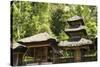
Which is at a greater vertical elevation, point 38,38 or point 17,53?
point 38,38

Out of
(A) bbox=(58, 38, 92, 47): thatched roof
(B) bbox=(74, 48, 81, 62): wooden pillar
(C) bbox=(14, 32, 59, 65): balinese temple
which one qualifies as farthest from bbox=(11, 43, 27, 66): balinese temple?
(B) bbox=(74, 48, 81, 62): wooden pillar

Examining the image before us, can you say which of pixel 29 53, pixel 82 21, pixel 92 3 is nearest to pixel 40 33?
pixel 29 53

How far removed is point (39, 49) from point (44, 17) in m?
0.36

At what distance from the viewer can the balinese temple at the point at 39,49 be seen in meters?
2.20

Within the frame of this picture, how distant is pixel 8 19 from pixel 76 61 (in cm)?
92

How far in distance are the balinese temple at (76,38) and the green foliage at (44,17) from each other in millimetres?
52

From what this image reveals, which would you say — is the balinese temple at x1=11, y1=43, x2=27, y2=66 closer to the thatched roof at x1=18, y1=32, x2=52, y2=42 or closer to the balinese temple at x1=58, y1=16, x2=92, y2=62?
the thatched roof at x1=18, y1=32, x2=52, y2=42

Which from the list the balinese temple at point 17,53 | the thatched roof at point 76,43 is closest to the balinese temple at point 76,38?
the thatched roof at point 76,43

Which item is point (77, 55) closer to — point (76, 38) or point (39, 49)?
point (76, 38)

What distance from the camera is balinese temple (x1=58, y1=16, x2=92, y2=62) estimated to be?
7.80ft

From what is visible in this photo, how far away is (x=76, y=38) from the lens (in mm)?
2410

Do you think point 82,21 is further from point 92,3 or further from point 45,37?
point 45,37

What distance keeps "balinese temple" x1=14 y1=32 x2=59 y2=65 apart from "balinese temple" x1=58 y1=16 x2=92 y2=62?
14 cm

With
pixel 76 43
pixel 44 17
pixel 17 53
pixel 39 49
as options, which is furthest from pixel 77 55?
pixel 17 53
